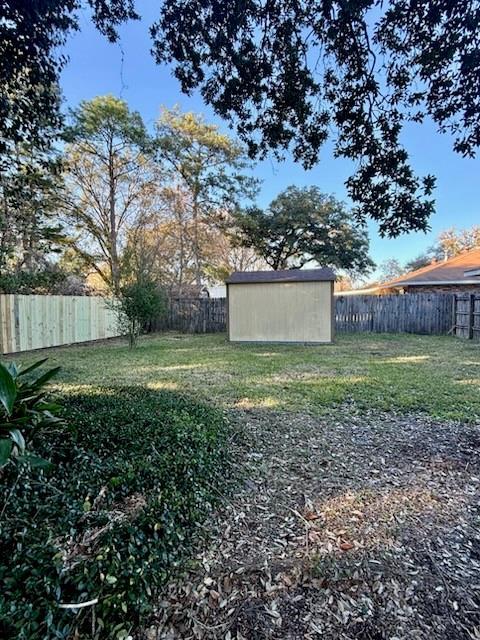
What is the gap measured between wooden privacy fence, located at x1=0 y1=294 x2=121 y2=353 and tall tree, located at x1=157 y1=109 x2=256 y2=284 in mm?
5903

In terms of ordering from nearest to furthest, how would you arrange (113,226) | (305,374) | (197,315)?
(305,374) → (197,315) → (113,226)

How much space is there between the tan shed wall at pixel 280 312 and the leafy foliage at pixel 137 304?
7.84 feet

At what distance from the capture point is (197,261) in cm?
1570

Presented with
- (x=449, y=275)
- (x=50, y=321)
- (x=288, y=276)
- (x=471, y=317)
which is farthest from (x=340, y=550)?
(x=449, y=275)

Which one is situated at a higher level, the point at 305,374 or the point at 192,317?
the point at 192,317

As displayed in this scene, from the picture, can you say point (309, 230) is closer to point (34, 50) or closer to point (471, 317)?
point (471, 317)

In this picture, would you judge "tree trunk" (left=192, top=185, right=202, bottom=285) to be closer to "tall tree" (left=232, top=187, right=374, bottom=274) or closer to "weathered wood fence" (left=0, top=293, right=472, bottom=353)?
"tall tree" (left=232, top=187, right=374, bottom=274)

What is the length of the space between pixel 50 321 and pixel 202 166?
9480mm

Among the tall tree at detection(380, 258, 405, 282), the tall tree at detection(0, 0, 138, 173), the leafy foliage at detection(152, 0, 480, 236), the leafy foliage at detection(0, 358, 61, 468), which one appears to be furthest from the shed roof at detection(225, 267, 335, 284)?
the tall tree at detection(380, 258, 405, 282)

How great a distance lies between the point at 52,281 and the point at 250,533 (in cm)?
945

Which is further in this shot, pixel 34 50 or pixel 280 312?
pixel 280 312

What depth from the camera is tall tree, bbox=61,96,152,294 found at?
1229 cm

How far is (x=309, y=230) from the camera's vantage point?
54.4ft

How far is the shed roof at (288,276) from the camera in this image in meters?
9.36
